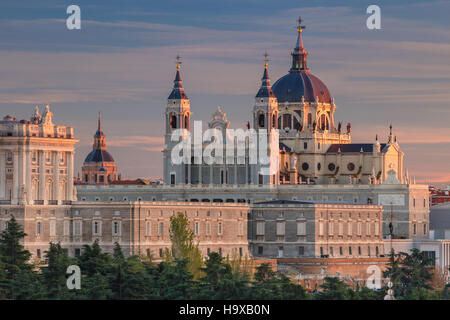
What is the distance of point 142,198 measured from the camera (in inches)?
7805

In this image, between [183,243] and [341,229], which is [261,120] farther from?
[183,243]

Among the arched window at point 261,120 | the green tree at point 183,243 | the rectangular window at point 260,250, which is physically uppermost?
the arched window at point 261,120

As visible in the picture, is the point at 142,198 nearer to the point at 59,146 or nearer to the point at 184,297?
the point at 59,146

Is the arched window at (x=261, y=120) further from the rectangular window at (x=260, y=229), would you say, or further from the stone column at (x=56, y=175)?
the stone column at (x=56, y=175)

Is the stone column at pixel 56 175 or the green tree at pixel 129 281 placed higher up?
the stone column at pixel 56 175

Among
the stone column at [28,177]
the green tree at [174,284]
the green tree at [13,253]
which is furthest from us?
the stone column at [28,177]

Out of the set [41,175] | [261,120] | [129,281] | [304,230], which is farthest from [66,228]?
[261,120]

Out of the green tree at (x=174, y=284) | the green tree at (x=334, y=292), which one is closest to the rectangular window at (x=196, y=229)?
the green tree at (x=174, y=284)

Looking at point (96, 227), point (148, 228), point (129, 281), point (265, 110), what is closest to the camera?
point (129, 281)

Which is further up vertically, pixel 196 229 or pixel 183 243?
pixel 196 229

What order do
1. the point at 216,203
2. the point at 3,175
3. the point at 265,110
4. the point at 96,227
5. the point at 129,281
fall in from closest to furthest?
the point at 129,281, the point at 3,175, the point at 96,227, the point at 216,203, the point at 265,110

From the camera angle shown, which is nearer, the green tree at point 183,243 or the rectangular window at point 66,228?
the green tree at point 183,243
